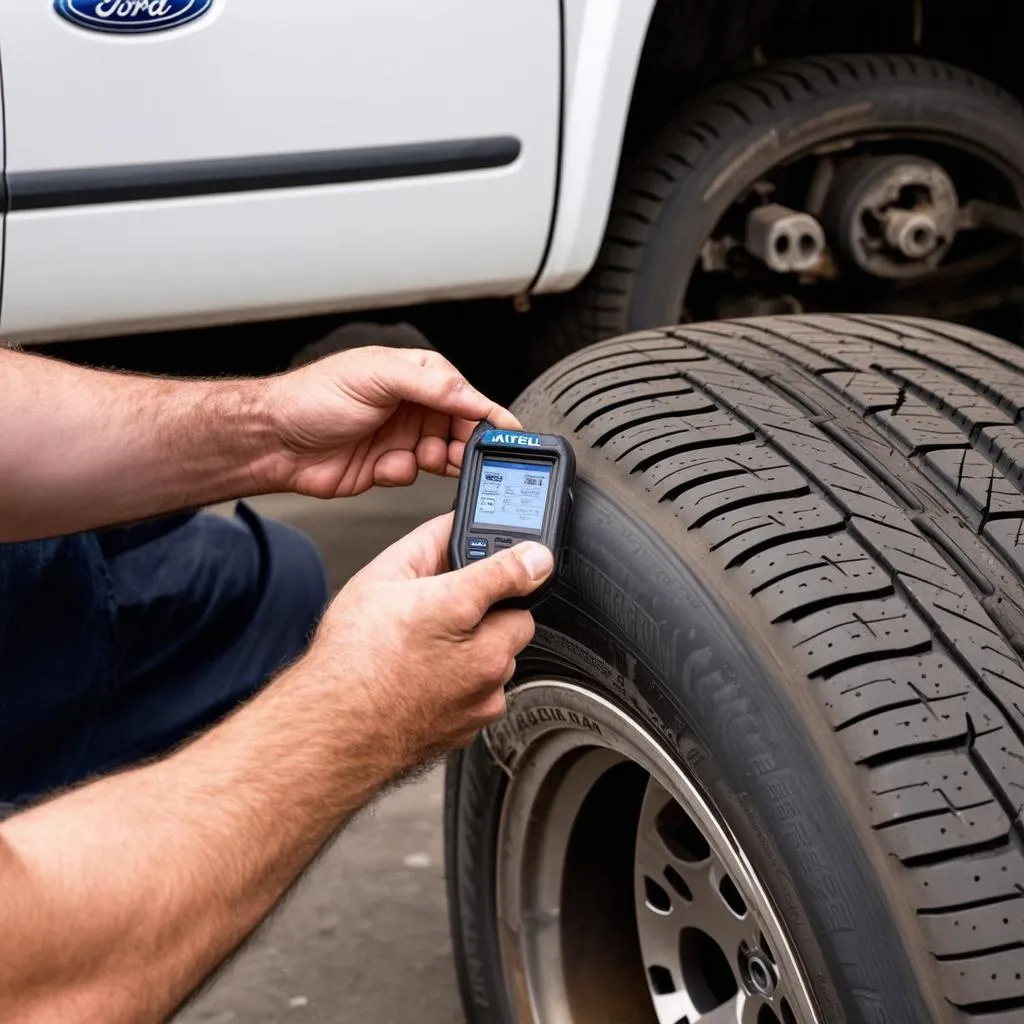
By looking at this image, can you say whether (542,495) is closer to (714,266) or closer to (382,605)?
(382,605)

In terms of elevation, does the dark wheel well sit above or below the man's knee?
above

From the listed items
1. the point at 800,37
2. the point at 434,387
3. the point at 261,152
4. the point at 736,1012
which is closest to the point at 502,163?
the point at 261,152

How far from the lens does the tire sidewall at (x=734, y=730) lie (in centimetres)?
100

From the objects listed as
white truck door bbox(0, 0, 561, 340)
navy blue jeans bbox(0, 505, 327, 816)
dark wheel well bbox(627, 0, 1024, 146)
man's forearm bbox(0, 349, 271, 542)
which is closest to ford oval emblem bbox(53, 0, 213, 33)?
white truck door bbox(0, 0, 561, 340)

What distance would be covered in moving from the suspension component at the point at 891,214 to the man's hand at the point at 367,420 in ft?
4.08

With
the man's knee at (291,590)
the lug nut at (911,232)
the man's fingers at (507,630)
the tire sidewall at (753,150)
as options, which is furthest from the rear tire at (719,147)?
the man's fingers at (507,630)

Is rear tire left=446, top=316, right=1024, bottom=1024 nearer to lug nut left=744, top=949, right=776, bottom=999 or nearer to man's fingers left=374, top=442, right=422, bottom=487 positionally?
lug nut left=744, top=949, right=776, bottom=999

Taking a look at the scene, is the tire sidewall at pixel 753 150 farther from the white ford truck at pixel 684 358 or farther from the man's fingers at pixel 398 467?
the man's fingers at pixel 398 467

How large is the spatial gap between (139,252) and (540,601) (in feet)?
3.62

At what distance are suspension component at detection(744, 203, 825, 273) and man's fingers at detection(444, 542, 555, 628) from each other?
56.1 inches

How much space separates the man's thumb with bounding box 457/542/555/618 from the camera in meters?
1.18

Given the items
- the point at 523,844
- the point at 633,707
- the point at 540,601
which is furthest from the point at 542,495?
the point at 523,844

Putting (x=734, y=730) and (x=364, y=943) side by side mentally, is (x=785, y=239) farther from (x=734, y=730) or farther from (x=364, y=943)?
(x=734, y=730)

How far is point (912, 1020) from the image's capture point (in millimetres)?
980
